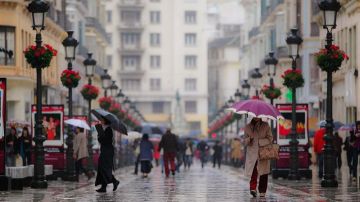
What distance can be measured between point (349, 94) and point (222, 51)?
Answer: 13140 centimetres

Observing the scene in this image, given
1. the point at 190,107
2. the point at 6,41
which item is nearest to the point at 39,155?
the point at 6,41

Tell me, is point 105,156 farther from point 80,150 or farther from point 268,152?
point 80,150

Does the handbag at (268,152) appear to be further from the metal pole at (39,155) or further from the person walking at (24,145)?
the person walking at (24,145)

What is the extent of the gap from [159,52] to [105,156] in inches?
5345

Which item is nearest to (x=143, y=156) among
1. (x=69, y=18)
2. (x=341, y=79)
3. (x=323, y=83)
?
(x=341, y=79)

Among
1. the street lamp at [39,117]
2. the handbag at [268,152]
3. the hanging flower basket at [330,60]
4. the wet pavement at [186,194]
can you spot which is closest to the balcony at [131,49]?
the wet pavement at [186,194]

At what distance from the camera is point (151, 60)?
167 meters

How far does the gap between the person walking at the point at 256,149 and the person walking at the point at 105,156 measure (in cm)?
432

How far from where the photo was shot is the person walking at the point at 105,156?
31.9 m

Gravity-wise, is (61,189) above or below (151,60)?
below

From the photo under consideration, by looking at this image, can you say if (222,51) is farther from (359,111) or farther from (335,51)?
(335,51)

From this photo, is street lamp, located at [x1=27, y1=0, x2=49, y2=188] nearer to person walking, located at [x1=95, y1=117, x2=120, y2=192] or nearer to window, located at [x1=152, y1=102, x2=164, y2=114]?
person walking, located at [x1=95, y1=117, x2=120, y2=192]

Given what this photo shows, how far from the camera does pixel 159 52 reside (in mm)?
167625

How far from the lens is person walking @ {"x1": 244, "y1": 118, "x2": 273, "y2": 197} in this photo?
29.1m
